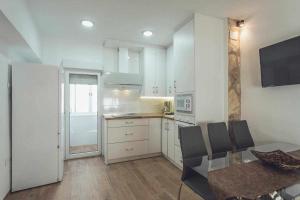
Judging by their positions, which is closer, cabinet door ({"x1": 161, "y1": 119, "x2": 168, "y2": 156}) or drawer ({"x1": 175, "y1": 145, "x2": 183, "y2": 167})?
drawer ({"x1": 175, "y1": 145, "x2": 183, "y2": 167})

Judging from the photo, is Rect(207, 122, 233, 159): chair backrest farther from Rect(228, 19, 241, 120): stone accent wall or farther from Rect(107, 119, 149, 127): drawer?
Rect(107, 119, 149, 127): drawer

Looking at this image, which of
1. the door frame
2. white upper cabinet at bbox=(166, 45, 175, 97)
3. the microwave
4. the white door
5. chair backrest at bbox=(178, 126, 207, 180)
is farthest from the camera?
white upper cabinet at bbox=(166, 45, 175, 97)

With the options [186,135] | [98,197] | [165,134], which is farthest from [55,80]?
[165,134]

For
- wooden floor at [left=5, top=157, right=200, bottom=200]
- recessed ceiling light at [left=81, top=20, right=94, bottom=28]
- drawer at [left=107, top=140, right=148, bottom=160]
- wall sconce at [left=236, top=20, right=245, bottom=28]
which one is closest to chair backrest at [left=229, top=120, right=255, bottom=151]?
wooden floor at [left=5, top=157, right=200, bottom=200]

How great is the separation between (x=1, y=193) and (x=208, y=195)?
2416 mm

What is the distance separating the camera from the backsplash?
388 cm

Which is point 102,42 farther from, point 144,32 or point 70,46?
point 144,32

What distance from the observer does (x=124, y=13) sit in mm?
2469

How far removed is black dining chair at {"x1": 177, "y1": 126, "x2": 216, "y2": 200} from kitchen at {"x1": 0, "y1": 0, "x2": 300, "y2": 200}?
0.01m

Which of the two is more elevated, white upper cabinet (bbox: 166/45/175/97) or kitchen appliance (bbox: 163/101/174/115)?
white upper cabinet (bbox: 166/45/175/97)

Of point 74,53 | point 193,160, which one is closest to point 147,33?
point 74,53

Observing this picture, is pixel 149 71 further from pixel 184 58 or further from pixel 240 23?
pixel 240 23

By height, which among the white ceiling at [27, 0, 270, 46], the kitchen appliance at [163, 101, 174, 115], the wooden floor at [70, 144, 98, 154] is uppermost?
the white ceiling at [27, 0, 270, 46]

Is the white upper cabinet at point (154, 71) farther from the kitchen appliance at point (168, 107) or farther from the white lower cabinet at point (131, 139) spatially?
the white lower cabinet at point (131, 139)
